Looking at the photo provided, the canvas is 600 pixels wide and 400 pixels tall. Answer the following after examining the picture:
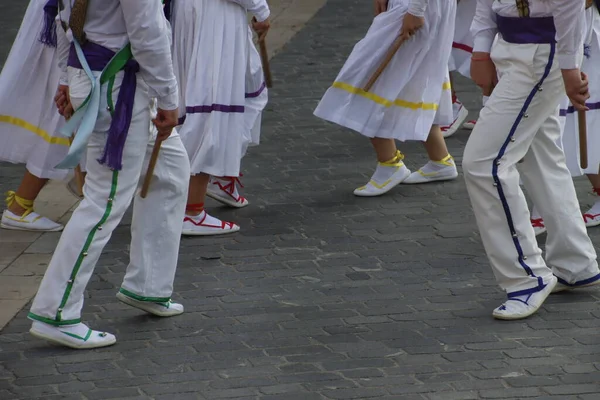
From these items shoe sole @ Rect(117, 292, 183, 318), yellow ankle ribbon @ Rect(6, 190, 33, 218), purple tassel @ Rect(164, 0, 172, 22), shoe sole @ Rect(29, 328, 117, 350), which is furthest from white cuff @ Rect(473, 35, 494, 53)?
yellow ankle ribbon @ Rect(6, 190, 33, 218)

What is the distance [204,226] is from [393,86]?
4.67 feet

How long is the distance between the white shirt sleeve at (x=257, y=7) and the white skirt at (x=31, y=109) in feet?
3.38

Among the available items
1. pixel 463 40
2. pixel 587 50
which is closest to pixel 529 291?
pixel 587 50

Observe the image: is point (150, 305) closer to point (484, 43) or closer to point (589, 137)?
point (484, 43)

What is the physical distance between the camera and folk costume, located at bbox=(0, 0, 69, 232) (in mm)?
6703

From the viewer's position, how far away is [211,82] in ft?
22.0

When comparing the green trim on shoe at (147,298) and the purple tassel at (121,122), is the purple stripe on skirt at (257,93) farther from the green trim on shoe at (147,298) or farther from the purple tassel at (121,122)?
the purple tassel at (121,122)

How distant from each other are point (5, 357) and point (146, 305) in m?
0.66

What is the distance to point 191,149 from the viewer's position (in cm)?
678

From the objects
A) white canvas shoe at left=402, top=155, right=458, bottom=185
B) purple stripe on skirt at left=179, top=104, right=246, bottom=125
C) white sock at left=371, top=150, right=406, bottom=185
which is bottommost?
white canvas shoe at left=402, top=155, right=458, bottom=185

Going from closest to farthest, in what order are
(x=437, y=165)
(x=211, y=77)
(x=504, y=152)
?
(x=504, y=152), (x=211, y=77), (x=437, y=165)

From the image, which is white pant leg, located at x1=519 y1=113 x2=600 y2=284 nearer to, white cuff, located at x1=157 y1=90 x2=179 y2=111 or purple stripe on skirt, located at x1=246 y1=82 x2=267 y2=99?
white cuff, located at x1=157 y1=90 x2=179 y2=111

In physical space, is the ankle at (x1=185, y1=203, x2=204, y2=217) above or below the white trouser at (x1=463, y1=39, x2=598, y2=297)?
below

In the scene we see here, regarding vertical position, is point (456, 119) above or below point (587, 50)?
below
